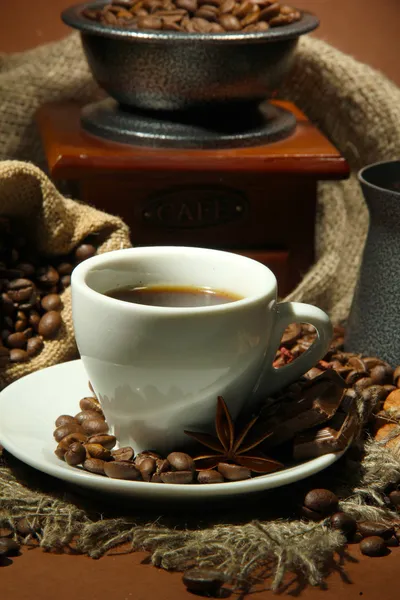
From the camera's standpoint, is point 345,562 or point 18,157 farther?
point 18,157

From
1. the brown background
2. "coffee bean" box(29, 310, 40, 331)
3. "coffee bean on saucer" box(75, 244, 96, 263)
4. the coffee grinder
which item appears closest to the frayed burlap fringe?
"coffee bean" box(29, 310, 40, 331)

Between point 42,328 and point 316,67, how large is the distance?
83 cm

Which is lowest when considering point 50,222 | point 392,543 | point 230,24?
point 392,543

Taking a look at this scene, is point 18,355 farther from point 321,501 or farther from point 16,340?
point 321,501

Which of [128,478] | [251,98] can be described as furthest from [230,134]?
[128,478]

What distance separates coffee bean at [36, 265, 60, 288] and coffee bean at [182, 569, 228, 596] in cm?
57

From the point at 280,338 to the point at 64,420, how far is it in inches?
10.0

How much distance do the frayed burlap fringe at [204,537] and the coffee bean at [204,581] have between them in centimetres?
2

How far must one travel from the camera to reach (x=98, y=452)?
104 centimetres

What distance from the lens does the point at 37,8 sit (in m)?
2.15

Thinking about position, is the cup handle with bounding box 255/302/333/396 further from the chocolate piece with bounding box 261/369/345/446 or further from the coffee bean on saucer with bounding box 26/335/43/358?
the coffee bean on saucer with bounding box 26/335/43/358

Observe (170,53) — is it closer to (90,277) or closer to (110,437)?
(90,277)

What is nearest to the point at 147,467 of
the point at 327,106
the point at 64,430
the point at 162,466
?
the point at 162,466

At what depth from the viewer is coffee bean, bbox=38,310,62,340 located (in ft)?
4.41
